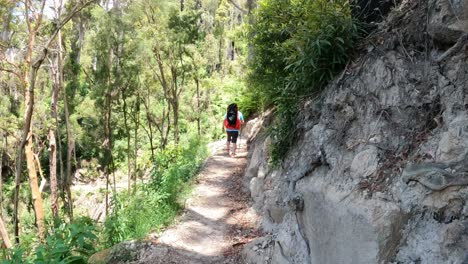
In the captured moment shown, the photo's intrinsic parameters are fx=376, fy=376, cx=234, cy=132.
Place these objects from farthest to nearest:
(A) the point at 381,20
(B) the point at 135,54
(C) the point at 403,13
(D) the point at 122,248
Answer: (B) the point at 135,54, (D) the point at 122,248, (A) the point at 381,20, (C) the point at 403,13

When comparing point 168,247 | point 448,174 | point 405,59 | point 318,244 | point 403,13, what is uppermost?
point 403,13

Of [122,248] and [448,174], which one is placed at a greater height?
[448,174]

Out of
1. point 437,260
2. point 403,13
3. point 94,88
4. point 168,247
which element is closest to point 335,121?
point 403,13

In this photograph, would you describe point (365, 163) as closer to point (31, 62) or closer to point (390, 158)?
point (390, 158)

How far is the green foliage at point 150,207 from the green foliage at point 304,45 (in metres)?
2.57

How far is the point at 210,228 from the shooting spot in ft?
23.3

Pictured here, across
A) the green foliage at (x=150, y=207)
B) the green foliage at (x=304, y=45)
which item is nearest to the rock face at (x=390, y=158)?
the green foliage at (x=304, y=45)

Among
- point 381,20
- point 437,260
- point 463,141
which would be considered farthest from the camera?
point 381,20

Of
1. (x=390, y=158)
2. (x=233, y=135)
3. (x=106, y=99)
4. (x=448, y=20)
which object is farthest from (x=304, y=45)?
(x=106, y=99)

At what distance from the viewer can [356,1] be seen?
5.23 meters

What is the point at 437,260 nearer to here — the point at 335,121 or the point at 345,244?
the point at 345,244

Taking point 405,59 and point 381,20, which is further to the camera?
point 381,20

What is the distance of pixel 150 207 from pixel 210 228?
1.37 m

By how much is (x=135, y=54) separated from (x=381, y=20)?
977 cm
